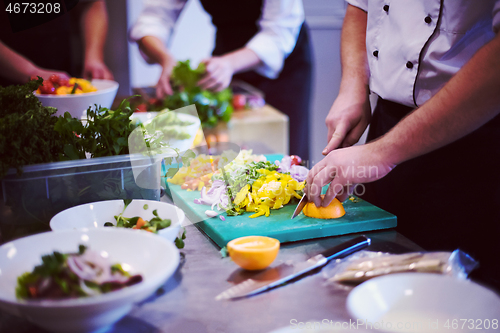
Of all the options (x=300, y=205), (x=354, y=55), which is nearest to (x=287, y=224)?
(x=300, y=205)

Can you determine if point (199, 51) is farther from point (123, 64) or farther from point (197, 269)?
point (197, 269)

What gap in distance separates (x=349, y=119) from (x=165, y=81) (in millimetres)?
1484

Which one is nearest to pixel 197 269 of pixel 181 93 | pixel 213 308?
pixel 213 308

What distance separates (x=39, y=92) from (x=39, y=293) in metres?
1.09

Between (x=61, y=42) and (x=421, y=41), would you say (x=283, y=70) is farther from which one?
(x=421, y=41)

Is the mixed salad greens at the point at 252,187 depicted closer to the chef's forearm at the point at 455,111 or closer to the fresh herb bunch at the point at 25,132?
the chef's forearm at the point at 455,111

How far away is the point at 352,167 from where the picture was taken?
1.00 metres

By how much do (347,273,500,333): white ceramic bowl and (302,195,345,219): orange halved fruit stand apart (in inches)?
17.0

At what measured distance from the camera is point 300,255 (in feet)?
3.07

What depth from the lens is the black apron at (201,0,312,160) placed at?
253 cm

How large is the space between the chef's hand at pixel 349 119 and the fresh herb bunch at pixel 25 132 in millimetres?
765

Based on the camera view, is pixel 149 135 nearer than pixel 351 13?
Yes

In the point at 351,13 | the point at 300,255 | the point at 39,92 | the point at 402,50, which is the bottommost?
the point at 300,255

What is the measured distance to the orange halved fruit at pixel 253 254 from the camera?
79 cm
